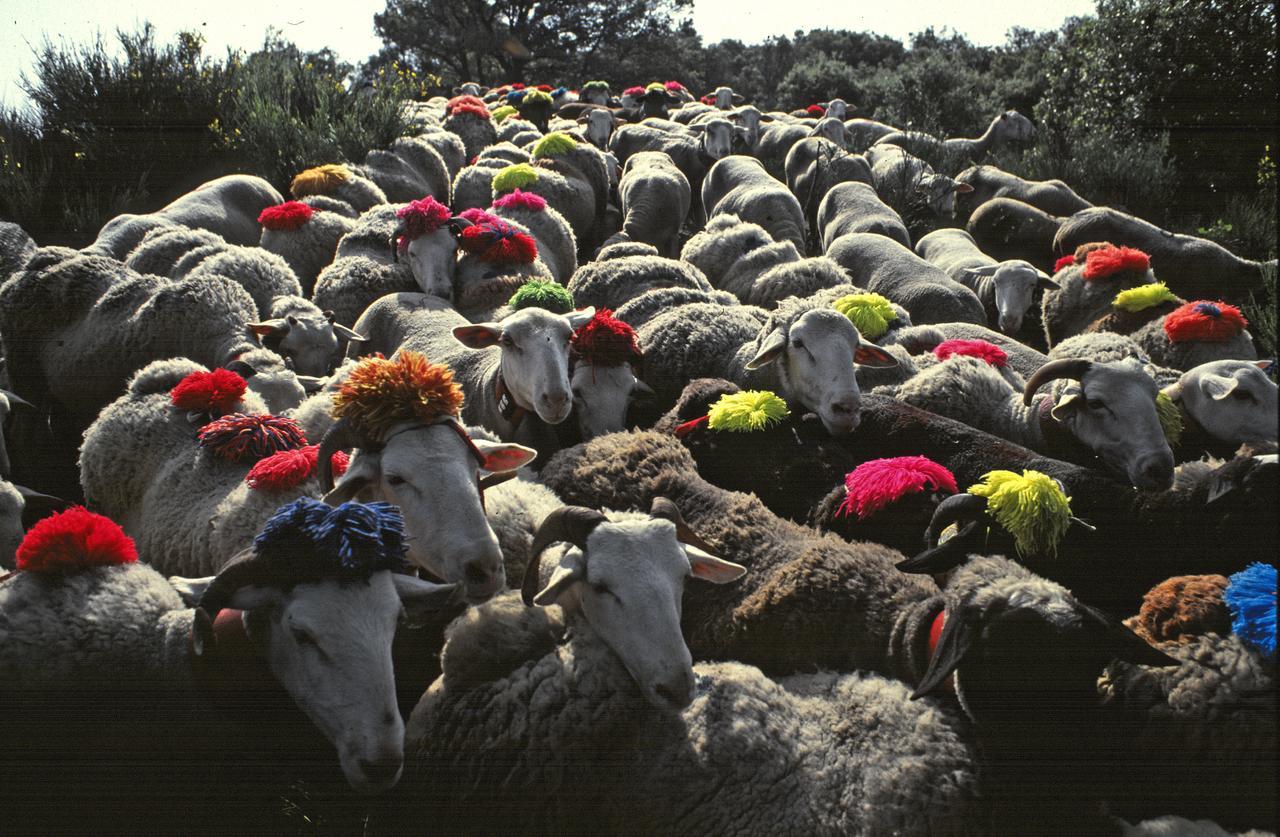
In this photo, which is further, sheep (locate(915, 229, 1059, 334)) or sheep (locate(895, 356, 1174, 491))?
sheep (locate(915, 229, 1059, 334))

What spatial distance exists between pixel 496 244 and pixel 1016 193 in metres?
9.98

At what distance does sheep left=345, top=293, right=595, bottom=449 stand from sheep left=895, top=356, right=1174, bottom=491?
2178mm

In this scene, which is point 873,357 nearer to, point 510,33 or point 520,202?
point 520,202

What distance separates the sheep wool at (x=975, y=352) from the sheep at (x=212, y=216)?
23.2 ft

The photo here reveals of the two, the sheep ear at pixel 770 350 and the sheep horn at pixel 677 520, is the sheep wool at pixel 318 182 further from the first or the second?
the sheep horn at pixel 677 520

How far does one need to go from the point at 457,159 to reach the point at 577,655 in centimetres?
1195

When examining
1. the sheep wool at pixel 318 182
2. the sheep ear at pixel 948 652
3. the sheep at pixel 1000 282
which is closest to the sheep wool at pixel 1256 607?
the sheep ear at pixel 948 652

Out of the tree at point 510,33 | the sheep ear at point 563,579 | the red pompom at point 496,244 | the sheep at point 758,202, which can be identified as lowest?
the sheep ear at point 563,579

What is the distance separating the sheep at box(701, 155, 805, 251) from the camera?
34.7 feet

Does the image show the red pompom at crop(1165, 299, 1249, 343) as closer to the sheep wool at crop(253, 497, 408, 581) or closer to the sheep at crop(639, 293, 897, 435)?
the sheep at crop(639, 293, 897, 435)

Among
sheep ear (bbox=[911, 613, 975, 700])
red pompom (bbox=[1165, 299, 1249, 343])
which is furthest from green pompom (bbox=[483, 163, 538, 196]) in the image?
A: sheep ear (bbox=[911, 613, 975, 700])

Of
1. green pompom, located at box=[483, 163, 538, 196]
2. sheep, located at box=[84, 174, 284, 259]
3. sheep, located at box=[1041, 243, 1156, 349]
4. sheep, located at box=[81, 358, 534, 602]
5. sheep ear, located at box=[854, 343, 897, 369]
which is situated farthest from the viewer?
green pompom, located at box=[483, 163, 538, 196]

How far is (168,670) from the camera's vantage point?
2.61 m

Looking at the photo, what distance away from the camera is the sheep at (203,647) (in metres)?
2.24
